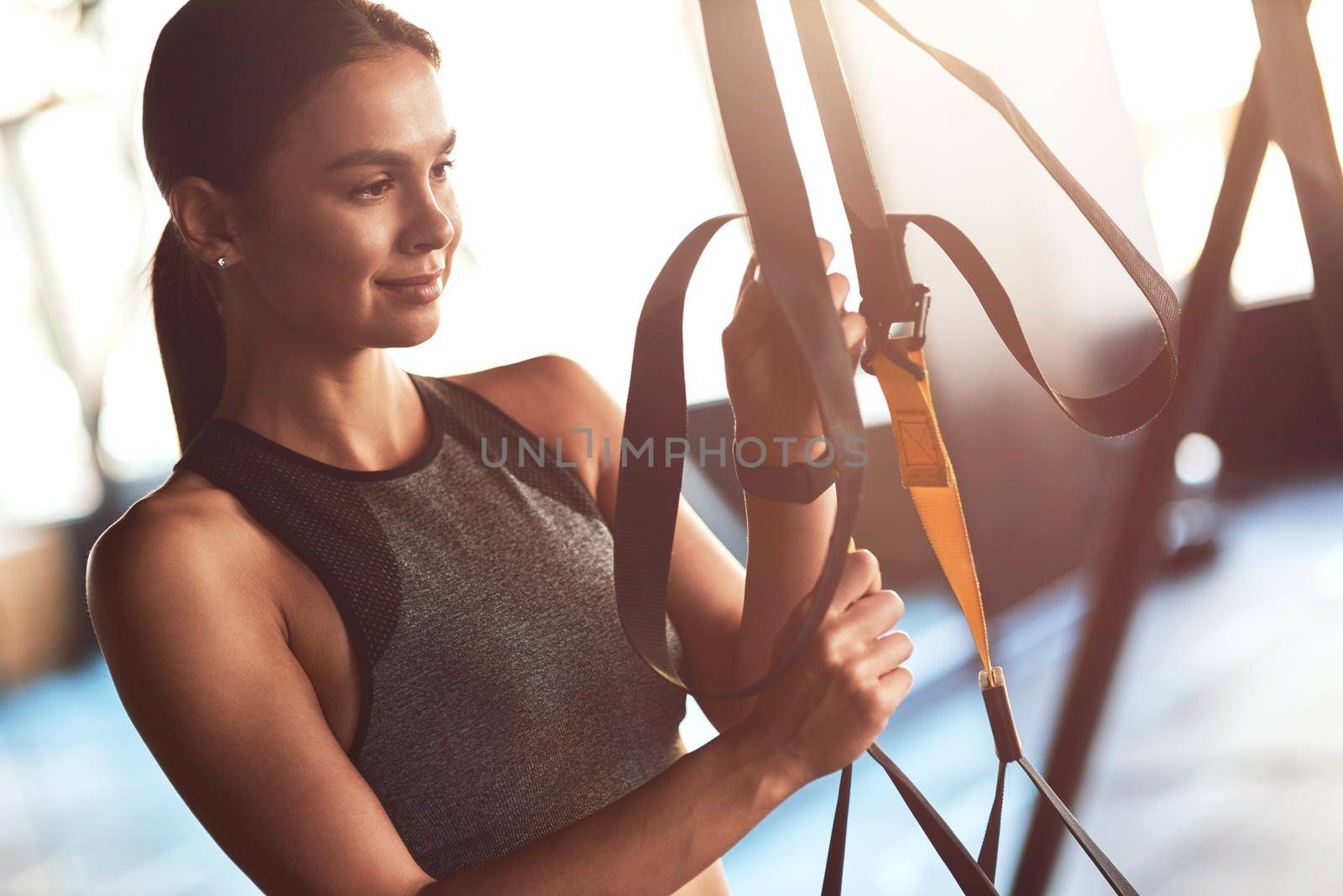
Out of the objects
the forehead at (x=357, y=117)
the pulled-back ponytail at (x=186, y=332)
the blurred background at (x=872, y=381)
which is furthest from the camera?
the blurred background at (x=872, y=381)

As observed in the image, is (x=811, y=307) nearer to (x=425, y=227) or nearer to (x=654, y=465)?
(x=654, y=465)

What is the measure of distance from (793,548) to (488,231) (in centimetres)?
137

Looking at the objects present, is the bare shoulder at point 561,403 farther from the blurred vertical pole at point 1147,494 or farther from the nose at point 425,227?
the blurred vertical pole at point 1147,494

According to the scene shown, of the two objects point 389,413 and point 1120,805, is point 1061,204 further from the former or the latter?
point 389,413

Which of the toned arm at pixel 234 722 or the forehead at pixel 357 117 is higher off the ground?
the forehead at pixel 357 117

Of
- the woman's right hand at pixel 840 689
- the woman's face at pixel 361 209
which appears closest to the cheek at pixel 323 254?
the woman's face at pixel 361 209

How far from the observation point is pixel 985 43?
2033 millimetres

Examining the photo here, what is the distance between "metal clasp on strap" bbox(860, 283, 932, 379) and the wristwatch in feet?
0.19

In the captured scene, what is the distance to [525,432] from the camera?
2.87 feet

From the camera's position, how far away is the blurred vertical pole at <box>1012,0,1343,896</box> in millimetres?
844

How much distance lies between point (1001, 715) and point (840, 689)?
96 mm

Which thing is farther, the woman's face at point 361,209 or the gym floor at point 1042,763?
the gym floor at point 1042,763

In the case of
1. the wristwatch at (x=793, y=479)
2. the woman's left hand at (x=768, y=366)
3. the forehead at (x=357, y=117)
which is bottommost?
the wristwatch at (x=793, y=479)

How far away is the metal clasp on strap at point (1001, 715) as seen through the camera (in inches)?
22.9
